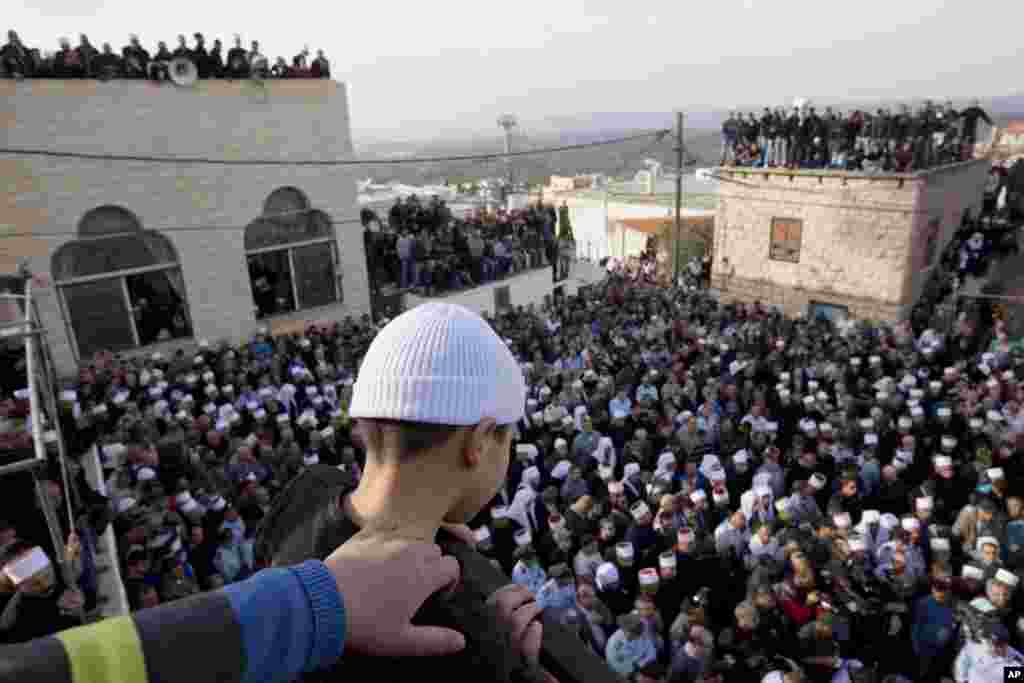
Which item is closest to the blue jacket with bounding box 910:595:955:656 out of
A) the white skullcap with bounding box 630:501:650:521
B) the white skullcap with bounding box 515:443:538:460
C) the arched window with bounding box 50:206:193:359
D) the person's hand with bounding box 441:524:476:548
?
the white skullcap with bounding box 630:501:650:521

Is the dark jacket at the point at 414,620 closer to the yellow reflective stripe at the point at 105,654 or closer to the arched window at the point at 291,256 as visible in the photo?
the yellow reflective stripe at the point at 105,654

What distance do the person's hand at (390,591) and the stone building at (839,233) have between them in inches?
771

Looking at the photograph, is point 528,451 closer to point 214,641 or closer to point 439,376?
point 439,376

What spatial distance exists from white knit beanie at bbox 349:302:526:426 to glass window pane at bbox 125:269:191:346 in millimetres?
15995

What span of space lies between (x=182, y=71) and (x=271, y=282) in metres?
5.21

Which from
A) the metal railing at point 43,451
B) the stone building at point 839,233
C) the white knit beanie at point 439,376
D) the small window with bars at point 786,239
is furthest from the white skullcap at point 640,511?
the small window with bars at point 786,239

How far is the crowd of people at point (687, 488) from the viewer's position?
6.09 meters

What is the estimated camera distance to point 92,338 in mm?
14859

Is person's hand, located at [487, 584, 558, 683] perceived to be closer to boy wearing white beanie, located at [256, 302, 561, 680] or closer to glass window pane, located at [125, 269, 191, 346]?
boy wearing white beanie, located at [256, 302, 561, 680]

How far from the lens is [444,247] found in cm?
1862

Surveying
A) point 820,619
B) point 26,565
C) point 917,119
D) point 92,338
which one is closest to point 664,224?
point 917,119

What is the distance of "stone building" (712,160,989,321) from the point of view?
58.0 feet

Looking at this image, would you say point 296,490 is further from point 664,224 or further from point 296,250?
point 664,224

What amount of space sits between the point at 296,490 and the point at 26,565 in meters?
4.22
